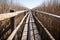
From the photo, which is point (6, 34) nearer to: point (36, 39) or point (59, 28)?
point (36, 39)

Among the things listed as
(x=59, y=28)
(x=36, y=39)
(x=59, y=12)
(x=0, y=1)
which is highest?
(x=0, y=1)

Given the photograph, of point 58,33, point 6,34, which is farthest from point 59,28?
point 6,34

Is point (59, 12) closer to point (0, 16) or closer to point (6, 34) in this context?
point (6, 34)

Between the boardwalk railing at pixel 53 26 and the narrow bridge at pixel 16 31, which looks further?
the boardwalk railing at pixel 53 26

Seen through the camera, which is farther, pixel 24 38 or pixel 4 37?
pixel 24 38

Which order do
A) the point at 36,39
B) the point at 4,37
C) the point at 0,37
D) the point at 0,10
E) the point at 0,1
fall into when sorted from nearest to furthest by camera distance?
1. the point at 0,37
2. the point at 4,37
3. the point at 36,39
4. the point at 0,10
5. the point at 0,1

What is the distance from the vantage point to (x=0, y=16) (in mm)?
1518

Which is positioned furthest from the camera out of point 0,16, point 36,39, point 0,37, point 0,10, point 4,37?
point 0,10

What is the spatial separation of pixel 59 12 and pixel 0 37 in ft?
6.90

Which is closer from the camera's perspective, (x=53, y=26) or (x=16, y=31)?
(x=16, y=31)

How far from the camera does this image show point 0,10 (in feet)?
14.3

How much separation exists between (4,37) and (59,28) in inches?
52.9

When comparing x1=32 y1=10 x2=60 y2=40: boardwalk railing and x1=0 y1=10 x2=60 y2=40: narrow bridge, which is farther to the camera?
x1=32 y1=10 x2=60 y2=40: boardwalk railing

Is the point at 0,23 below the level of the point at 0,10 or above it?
below
